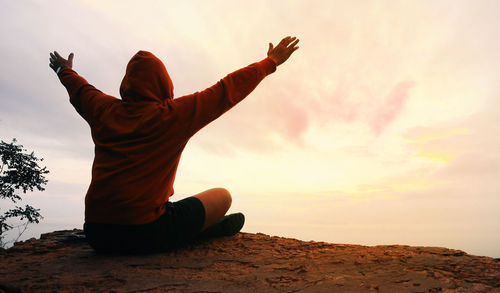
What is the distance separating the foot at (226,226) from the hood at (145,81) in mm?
1451

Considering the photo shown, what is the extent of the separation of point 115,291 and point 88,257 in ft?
3.32

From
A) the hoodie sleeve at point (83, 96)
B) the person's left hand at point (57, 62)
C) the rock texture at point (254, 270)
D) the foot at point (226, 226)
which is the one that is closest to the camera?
the rock texture at point (254, 270)

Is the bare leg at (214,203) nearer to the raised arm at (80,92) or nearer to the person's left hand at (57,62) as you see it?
the raised arm at (80,92)

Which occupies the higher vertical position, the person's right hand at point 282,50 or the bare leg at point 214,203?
the person's right hand at point 282,50

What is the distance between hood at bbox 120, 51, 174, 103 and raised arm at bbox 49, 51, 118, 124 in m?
0.25

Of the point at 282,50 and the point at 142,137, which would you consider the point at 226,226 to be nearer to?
the point at 142,137

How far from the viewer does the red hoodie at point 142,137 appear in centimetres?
243

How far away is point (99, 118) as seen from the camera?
2682mm

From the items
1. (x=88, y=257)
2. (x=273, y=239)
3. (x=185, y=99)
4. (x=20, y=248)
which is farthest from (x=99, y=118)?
(x=273, y=239)

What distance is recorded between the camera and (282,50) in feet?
10.5

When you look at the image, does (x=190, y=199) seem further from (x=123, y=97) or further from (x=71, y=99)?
(x=71, y=99)

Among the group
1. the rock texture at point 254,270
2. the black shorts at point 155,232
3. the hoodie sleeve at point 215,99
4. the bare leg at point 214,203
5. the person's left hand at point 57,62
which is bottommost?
the rock texture at point 254,270

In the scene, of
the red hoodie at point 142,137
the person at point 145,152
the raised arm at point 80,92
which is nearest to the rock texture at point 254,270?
the person at point 145,152

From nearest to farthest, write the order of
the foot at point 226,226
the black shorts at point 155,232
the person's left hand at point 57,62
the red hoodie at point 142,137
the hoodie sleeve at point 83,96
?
the red hoodie at point 142,137
the black shorts at point 155,232
the hoodie sleeve at point 83,96
the foot at point 226,226
the person's left hand at point 57,62
